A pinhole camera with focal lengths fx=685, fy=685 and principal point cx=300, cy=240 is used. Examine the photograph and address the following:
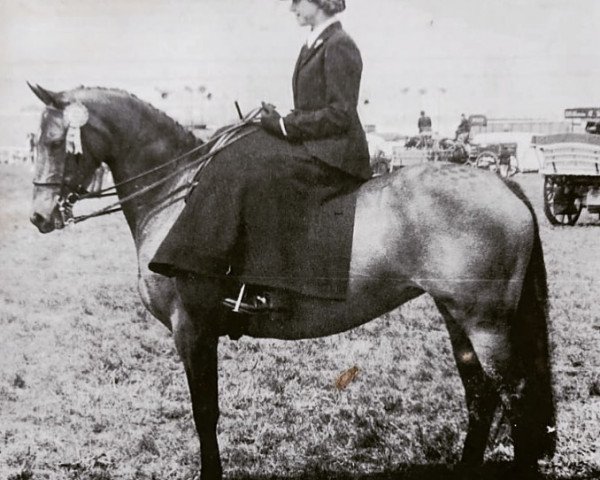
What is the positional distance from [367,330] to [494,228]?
157cm

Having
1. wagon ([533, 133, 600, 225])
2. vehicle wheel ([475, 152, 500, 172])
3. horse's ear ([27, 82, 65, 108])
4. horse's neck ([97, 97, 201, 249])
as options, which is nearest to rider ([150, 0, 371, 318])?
horse's neck ([97, 97, 201, 249])

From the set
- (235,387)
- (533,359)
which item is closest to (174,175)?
(235,387)

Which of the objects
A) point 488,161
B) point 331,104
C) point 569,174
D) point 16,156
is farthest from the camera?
point 569,174

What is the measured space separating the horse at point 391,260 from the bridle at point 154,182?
0.04ft

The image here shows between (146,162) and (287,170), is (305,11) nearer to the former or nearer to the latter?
(287,170)

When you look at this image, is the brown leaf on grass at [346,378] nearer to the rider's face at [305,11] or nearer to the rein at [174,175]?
the rein at [174,175]

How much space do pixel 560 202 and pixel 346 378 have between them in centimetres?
303

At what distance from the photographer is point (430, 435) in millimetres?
4176

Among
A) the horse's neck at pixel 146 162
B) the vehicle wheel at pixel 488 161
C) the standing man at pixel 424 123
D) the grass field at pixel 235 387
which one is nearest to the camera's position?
the horse's neck at pixel 146 162

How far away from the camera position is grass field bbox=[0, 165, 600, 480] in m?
4.07

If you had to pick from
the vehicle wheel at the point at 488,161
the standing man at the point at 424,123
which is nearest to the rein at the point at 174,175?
the standing man at the point at 424,123

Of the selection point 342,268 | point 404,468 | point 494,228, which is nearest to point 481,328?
point 494,228

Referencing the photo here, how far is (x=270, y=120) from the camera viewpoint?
360 cm

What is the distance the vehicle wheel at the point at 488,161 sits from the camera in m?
5.23
